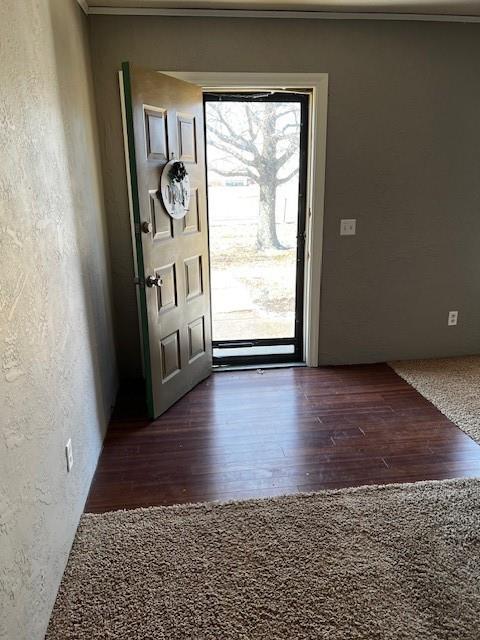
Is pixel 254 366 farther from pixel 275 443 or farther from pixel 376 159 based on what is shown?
pixel 376 159

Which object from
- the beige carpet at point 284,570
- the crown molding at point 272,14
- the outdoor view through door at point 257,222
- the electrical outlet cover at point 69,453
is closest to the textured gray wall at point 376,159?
the crown molding at point 272,14

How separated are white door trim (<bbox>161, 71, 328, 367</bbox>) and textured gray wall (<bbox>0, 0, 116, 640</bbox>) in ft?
3.10

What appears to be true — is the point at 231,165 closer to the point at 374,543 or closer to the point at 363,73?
the point at 363,73

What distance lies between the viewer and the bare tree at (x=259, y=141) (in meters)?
3.50

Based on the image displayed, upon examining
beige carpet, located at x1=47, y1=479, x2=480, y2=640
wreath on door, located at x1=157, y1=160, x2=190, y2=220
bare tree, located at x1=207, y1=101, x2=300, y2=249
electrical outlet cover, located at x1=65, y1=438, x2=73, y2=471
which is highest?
bare tree, located at x1=207, y1=101, x2=300, y2=249

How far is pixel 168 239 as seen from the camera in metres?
2.92

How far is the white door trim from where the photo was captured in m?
3.17

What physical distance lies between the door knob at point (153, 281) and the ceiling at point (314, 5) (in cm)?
169

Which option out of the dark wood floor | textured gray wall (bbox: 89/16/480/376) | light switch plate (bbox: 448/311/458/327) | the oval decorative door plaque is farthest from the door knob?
light switch plate (bbox: 448/311/458/327)

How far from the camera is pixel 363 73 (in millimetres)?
3279

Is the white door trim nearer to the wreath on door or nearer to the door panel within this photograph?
the door panel

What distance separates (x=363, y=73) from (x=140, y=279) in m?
2.14

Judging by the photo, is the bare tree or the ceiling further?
the bare tree

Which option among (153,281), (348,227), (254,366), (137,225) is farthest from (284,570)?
(348,227)
